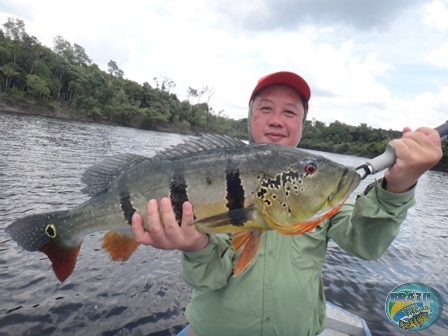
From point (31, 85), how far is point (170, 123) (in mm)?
43029

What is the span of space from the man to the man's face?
978mm

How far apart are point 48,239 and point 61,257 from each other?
203 millimetres

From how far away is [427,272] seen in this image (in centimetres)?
1143

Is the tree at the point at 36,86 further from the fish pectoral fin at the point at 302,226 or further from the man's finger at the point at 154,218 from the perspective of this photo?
the fish pectoral fin at the point at 302,226

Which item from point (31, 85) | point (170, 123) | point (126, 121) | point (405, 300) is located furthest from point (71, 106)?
point (405, 300)

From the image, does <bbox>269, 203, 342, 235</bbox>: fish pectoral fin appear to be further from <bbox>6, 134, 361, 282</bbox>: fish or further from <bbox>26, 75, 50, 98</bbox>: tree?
<bbox>26, 75, 50, 98</bbox>: tree

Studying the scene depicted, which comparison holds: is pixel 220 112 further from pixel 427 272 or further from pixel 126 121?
pixel 427 272

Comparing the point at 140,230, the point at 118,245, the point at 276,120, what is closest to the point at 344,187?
the point at 276,120

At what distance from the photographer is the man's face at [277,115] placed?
139 inches

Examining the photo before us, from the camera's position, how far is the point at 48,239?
290 cm

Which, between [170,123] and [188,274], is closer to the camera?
[188,274]

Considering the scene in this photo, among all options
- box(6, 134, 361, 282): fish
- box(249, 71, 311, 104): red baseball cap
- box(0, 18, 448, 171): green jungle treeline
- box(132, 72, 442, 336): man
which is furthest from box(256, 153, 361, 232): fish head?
box(0, 18, 448, 171): green jungle treeline

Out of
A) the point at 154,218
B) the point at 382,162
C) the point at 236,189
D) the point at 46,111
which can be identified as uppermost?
the point at 382,162

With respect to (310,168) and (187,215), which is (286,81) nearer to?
(310,168)
